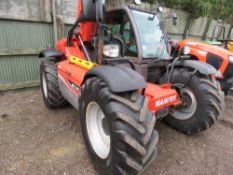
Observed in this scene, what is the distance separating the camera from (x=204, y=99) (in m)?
2.23

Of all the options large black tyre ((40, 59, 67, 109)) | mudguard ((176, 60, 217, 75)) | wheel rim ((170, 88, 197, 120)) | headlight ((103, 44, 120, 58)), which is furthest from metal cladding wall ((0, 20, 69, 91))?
wheel rim ((170, 88, 197, 120))

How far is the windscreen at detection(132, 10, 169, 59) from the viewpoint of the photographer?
230cm

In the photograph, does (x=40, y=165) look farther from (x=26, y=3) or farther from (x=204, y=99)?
(x=26, y=3)

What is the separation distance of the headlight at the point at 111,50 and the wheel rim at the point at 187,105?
114cm

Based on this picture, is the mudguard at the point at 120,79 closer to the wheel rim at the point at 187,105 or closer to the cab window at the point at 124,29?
the cab window at the point at 124,29

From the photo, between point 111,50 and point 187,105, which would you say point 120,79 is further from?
point 187,105

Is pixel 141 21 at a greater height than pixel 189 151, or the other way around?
pixel 141 21

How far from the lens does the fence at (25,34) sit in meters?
3.67

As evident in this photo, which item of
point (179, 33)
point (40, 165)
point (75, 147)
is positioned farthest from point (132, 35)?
point (179, 33)

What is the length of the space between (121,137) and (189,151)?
1414 mm

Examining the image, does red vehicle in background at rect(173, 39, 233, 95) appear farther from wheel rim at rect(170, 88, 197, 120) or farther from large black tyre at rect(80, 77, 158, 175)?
large black tyre at rect(80, 77, 158, 175)

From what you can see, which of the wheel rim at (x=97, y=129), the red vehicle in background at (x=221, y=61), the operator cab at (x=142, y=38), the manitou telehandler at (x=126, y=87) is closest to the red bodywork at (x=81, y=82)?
the manitou telehandler at (x=126, y=87)

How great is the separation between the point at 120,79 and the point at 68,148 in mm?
1371

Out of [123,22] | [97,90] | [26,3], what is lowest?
[97,90]
